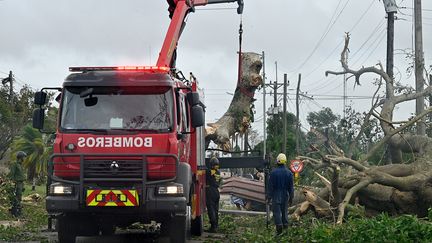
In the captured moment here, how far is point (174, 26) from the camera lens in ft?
49.0

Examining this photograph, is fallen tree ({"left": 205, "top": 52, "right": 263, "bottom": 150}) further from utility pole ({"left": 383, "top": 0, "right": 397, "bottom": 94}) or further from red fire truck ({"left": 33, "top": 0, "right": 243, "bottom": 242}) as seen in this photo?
utility pole ({"left": 383, "top": 0, "right": 397, "bottom": 94})

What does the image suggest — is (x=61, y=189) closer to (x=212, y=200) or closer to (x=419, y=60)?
(x=212, y=200)

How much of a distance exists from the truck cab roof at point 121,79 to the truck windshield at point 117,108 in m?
0.08

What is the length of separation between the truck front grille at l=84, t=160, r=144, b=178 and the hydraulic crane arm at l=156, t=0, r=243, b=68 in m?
4.23

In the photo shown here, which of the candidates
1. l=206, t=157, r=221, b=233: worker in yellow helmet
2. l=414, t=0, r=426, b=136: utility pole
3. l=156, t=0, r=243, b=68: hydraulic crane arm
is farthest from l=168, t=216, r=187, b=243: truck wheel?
l=414, t=0, r=426, b=136: utility pole

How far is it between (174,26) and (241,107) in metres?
3.40

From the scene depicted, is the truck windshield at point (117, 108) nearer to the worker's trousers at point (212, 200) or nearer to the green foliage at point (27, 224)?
the green foliage at point (27, 224)

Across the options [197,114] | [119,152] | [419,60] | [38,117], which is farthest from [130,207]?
[419,60]

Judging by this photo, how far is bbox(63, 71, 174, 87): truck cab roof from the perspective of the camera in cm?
1038

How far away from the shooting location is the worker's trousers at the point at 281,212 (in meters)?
13.1

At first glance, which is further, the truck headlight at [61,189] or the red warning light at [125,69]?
the red warning light at [125,69]

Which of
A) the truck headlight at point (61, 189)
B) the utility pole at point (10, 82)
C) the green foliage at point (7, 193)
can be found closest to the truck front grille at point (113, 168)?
the truck headlight at point (61, 189)

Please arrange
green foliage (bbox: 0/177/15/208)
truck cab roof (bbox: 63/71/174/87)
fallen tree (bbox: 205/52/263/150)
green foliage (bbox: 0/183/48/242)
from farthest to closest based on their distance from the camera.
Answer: green foliage (bbox: 0/177/15/208)
fallen tree (bbox: 205/52/263/150)
green foliage (bbox: 0/183/48/242)
truck cab roof (bbox: 63/71/174/87)

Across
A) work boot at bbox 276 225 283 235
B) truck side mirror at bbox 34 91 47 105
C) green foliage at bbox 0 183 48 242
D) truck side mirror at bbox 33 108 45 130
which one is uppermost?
truck side mirror at bbox 34 91 47 105
